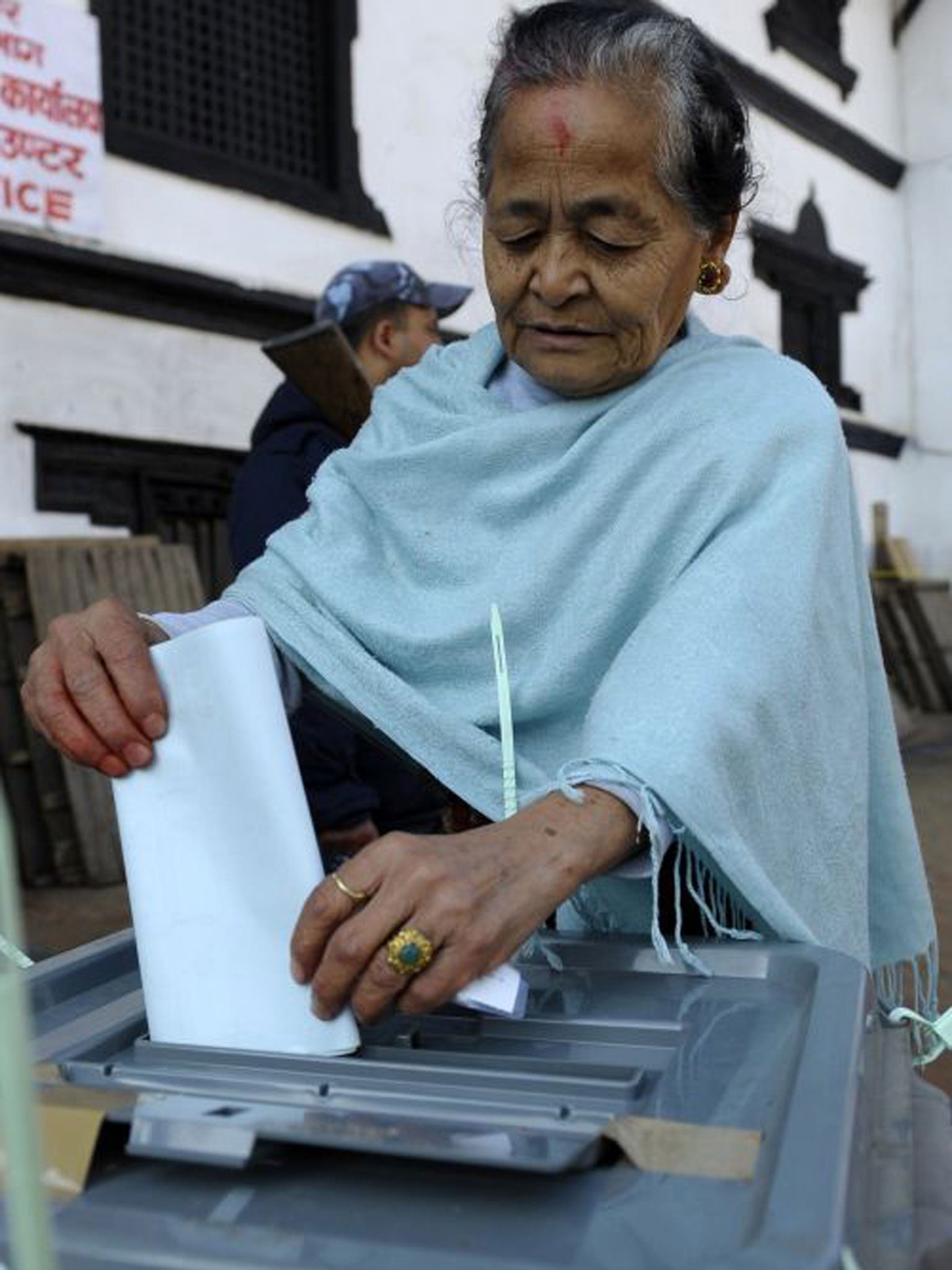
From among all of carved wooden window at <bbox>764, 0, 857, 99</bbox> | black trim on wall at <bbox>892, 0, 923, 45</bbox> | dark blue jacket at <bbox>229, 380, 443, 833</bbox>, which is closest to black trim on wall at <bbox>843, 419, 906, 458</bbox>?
carved wooden window at <bbox>764, 0, 857, 99</bbox>

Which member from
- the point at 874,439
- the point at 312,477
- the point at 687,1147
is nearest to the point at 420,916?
the point at 687,1147

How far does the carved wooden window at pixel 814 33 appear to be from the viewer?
344 inches

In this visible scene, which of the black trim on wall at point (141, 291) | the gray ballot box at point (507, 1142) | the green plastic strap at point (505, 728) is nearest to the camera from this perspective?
the gray ballot box at point (507, 1142)

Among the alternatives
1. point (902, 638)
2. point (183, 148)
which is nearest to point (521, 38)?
point (183, 148)

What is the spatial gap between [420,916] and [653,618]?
37 cm

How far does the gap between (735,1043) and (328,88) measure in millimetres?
5258

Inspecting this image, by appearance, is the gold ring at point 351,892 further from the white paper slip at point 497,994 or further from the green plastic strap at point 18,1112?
the green plastic strap at point 18,1112

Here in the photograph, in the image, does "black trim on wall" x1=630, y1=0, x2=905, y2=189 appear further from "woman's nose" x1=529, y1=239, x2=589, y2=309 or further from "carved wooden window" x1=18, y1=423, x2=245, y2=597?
"woman's nose" x1=529, y1=239, x2=589, y2=309

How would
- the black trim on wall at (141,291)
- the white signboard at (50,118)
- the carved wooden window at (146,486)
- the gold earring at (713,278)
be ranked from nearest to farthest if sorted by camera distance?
the gold earring at (713,278), the white signboard at (50,118), the black trim on wall at (141,291), the carved wooden window at (146,486)

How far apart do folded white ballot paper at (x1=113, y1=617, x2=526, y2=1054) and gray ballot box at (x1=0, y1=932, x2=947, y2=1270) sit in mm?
35

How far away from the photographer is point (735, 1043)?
2.88 ft

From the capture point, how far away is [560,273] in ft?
4.30

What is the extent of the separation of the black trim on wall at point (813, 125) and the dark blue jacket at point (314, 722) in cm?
606

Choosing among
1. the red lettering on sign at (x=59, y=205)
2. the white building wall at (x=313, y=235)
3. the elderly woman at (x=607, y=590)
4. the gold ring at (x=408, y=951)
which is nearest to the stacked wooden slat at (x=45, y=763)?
the white building wall at (x=313, y=235)
